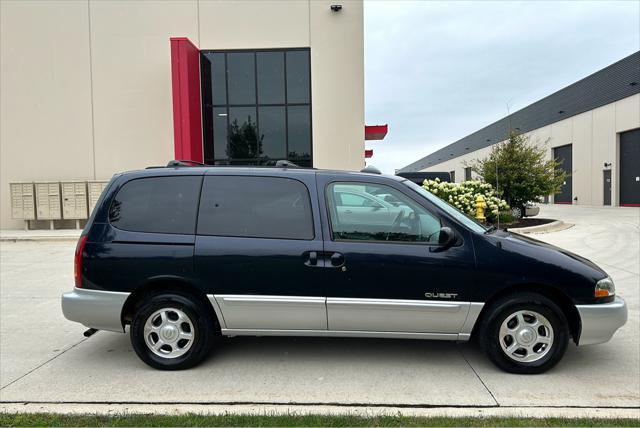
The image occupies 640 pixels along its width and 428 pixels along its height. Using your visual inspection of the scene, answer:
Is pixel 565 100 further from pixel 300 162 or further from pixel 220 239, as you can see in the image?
pixel 220 239

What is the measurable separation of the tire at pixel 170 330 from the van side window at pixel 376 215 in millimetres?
1439

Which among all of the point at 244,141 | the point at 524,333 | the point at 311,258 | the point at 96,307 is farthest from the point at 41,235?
the point at 524,333

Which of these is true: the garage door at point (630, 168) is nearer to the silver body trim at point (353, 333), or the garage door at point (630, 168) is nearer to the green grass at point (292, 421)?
the silver body trim at point (353, 333)

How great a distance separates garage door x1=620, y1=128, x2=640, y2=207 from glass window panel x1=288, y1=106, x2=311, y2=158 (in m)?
22.7

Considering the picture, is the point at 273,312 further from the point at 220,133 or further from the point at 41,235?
the point at 41,235

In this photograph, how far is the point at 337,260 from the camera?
3643 millimetres

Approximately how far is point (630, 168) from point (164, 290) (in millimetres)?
31948

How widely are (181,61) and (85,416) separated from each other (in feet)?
45.1

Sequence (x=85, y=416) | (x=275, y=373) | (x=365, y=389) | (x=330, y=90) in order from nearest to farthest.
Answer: (x=85, y=416) → (x=365, y=389) → (x=275, y=373) → (x=330, y=90)

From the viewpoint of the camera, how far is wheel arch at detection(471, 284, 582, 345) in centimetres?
363

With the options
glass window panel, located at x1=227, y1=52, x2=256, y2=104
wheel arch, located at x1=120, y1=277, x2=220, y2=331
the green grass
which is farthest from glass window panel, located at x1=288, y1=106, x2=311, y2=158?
the green grass

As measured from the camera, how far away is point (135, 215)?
394 cm

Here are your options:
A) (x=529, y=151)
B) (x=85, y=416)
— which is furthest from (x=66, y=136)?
(x=529, y=151)

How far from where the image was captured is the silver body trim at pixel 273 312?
12.1 feet
